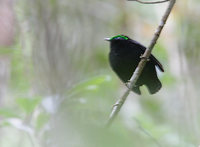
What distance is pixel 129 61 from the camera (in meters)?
3.15

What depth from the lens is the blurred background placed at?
2072 millimetres

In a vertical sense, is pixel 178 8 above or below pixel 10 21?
→ below

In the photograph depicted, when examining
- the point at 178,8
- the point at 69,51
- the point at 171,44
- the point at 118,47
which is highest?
the point at 118,47

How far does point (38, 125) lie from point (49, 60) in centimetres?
82

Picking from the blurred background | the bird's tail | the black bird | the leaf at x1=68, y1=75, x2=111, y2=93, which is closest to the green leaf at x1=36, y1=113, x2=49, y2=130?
the blurred background

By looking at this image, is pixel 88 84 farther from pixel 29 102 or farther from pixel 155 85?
pixel 155 85

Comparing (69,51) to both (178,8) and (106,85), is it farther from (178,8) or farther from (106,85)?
(178,8)

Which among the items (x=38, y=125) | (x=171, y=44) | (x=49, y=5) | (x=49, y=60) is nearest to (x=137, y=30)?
(x=171, y=44)

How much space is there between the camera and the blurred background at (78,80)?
207 cm

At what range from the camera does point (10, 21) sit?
4.39 meters

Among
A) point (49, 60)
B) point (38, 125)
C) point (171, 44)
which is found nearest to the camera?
point (38, 125)

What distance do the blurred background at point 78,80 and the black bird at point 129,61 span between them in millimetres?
130

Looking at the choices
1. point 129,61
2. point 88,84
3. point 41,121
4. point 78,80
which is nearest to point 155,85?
point 129,61

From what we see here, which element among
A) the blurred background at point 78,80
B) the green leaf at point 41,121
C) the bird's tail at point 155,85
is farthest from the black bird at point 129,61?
the green leaf at point 41,121
